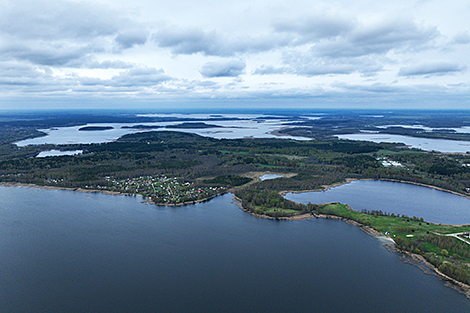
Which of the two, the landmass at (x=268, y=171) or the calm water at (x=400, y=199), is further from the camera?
the calm water at (x=400, y=199)

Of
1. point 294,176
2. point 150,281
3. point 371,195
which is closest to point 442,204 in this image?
point 371,195

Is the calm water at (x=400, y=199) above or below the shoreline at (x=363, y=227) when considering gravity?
above

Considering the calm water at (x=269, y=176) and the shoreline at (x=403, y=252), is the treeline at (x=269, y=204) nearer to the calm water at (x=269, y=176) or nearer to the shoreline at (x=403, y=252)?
the shoreline at (x=403, y=252)

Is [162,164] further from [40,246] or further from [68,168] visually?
[40,246]

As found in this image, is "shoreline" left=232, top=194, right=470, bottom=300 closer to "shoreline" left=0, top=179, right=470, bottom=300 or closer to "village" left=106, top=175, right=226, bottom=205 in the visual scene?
"shoreline" left=0, top=179, right=470, bottom=300

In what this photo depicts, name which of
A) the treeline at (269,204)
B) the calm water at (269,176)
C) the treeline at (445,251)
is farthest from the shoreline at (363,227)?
the calm water at (269,176)

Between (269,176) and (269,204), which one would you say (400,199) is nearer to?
(269,204)
